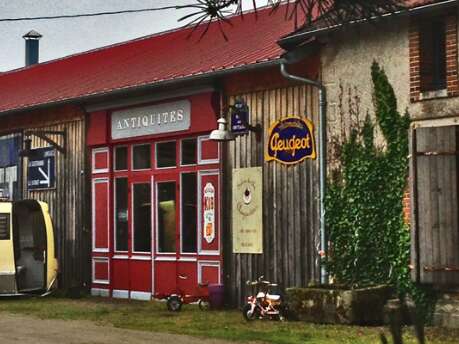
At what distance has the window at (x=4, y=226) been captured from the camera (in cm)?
1895

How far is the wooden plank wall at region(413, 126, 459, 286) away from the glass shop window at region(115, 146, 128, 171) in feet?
26.5

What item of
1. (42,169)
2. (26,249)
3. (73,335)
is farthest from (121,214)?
(73,335)

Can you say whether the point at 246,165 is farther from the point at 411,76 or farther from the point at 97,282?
the point at 97,282

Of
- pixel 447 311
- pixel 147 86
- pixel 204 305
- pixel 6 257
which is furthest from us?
pixel 6 257

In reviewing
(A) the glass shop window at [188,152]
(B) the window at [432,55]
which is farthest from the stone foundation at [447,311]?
(A) the glass shop window at [188,152]

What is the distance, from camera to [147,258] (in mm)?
18828

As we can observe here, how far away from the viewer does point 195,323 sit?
13.9m

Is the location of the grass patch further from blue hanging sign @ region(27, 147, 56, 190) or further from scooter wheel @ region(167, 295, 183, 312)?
blue hanging sign @ region(27, 147, 56, 190)

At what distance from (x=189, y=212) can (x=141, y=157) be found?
1966 mm

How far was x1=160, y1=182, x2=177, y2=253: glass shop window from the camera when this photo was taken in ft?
60.0

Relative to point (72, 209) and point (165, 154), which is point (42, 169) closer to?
point (72, 209)

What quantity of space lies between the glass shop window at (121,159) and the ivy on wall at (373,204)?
615cm

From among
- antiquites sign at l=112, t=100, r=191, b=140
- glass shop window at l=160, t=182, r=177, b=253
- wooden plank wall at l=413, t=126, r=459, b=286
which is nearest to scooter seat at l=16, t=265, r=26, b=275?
glass shop window at l=160, t=182, r=177, b=253

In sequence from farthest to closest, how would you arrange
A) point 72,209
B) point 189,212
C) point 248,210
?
point 72,209 → point 189,212 → point 248,210
